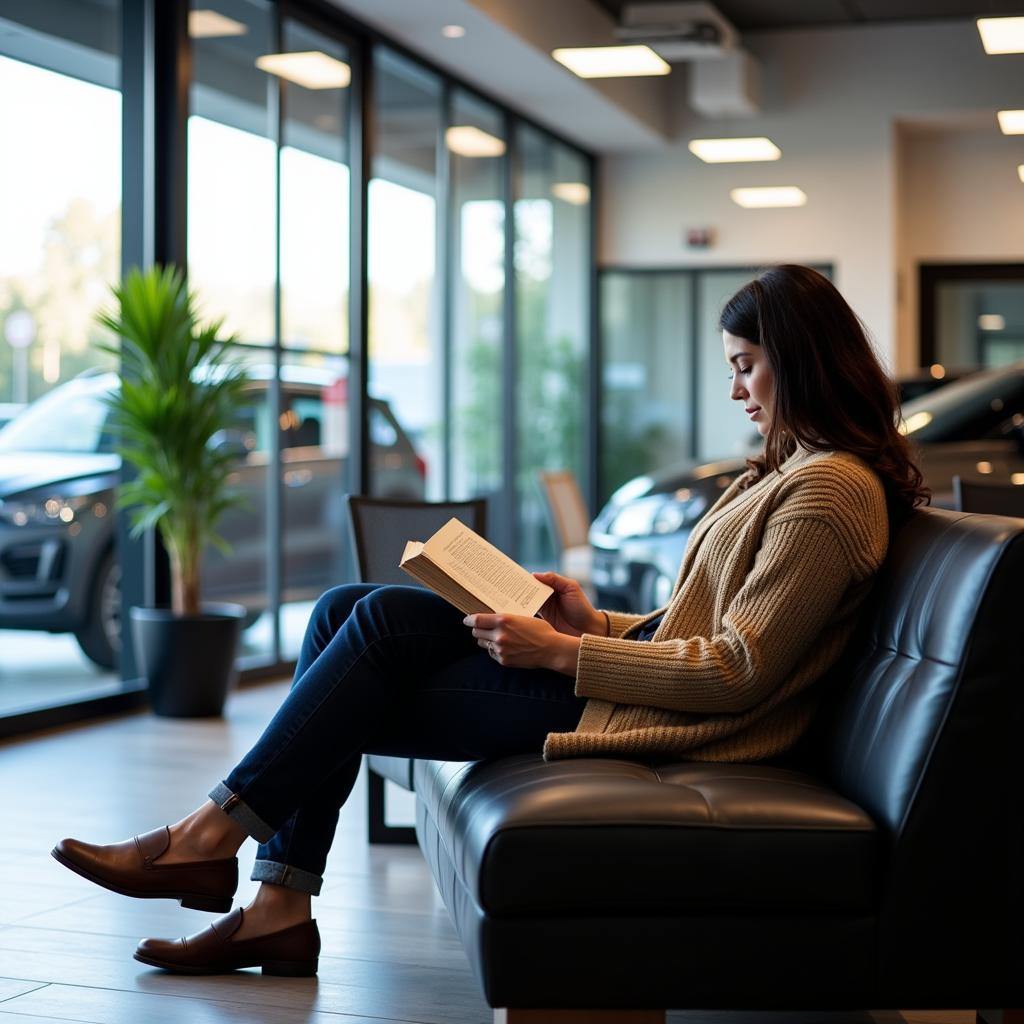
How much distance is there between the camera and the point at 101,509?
536 centimetres

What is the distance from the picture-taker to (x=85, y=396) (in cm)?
520

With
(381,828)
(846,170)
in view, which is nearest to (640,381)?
(846,170)

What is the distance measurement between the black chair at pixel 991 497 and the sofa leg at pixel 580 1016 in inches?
73.1

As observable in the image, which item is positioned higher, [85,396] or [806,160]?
[806,160]

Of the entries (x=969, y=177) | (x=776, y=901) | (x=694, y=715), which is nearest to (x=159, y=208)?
(x=694, y=715)

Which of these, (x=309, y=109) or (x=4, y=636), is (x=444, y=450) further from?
(x=4, y=636)

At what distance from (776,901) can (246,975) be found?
996 mm

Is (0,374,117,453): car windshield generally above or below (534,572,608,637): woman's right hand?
above

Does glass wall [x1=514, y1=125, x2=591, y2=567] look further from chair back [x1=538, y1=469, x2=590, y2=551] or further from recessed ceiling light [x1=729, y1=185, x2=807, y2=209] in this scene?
chair back [x1=538, y1=469, x2=590, y2=551]

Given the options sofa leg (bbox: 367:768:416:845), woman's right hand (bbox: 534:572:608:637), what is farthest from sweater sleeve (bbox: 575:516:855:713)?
sofa leg (bbox: 367:768:416:845)

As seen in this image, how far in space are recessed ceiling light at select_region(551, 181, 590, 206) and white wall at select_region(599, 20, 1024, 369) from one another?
0.68ft

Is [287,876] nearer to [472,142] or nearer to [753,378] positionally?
[753,378]

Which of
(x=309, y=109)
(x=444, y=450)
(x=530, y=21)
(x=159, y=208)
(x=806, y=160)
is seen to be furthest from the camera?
(x=806, y=160)

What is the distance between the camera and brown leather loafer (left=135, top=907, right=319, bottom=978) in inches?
95.0
